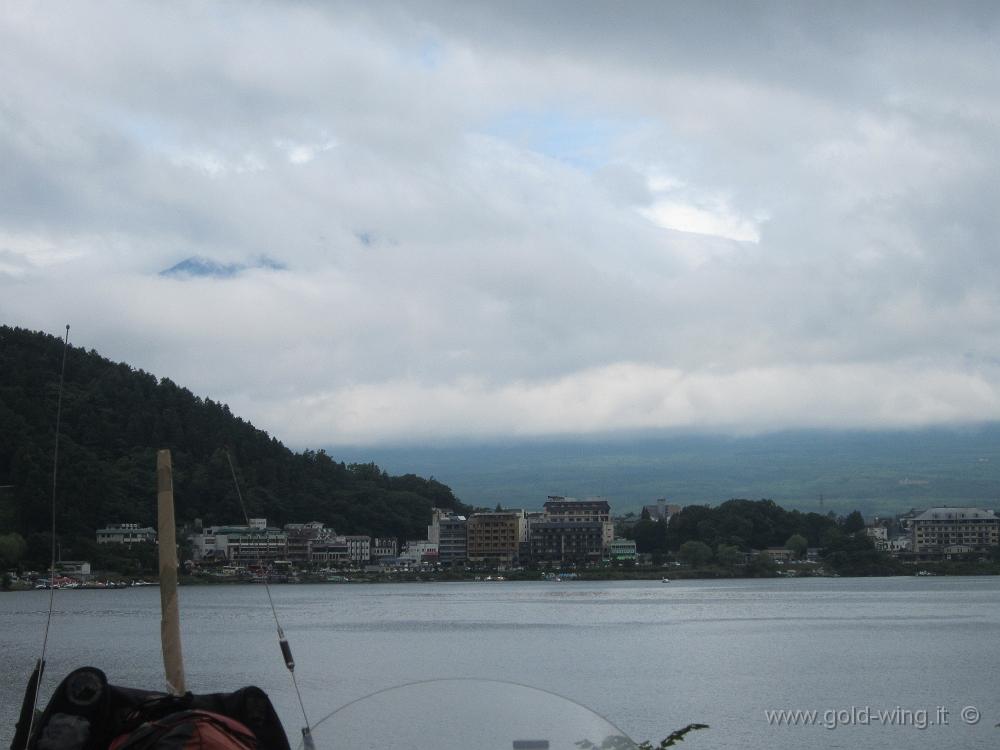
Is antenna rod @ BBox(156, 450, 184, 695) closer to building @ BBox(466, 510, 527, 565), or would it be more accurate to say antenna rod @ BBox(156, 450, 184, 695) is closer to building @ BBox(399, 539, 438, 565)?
building @ BBox(399, 539, 438, 565)

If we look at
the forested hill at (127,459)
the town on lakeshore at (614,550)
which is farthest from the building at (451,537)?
the forested hill at (127,459)

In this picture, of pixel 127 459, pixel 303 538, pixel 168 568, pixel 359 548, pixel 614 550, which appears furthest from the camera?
pixel 614 550

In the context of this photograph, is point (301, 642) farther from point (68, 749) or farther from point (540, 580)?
point (540, 580)

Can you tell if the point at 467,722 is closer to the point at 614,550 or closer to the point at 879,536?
the point at 614,550

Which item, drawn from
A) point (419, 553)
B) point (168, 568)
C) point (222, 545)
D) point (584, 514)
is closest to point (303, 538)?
point (222, 545)

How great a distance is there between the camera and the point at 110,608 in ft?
252

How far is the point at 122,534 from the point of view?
367 ft

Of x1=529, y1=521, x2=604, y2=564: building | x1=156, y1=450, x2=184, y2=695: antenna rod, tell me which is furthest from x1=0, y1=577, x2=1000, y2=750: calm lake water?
x1=529, y1=521, x2=604, y2=564: building

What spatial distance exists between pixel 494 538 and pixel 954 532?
57382 millimetres

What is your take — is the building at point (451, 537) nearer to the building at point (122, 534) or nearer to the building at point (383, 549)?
the building at point (383, 549)

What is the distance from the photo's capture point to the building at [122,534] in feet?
365

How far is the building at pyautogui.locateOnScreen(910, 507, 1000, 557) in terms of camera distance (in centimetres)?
15262

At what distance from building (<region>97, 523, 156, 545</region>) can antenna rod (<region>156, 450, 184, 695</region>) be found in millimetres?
110316

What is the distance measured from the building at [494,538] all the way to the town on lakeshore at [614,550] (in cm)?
→ 13
